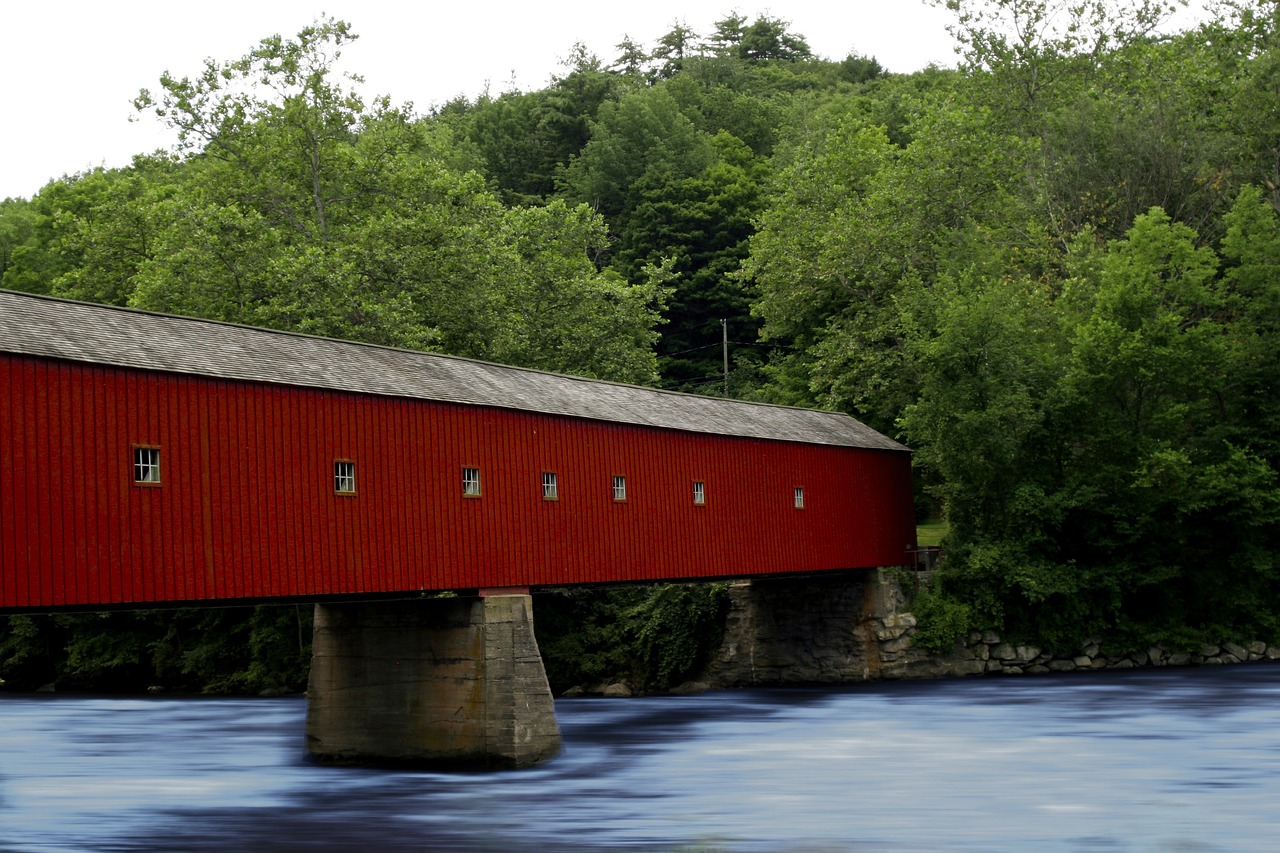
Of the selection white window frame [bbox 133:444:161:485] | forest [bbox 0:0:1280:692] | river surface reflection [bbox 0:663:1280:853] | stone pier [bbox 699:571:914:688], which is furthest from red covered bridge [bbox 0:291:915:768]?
forest [bbox 0:0:1280:692]

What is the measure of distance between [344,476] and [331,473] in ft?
0.89

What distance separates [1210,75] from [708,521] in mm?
22752

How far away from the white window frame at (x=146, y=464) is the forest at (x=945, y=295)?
54.9 ft

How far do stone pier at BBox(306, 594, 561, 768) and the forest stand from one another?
1219 cm

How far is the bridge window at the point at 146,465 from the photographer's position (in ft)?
54.0

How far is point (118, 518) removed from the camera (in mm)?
16094

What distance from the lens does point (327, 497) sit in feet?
62.1

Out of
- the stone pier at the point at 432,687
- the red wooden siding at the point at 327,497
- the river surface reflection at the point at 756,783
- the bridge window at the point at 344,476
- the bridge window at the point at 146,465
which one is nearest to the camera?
the river surface reflection at the point at 756,783

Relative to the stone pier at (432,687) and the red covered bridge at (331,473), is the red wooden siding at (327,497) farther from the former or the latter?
the stone pier at (432,687)

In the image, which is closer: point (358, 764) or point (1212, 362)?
point (358, 764)

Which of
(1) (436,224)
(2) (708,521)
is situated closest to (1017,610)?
(2) (708,521)

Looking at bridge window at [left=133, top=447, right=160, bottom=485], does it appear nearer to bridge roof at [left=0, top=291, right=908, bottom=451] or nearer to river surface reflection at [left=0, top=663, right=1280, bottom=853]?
bridge roof at [left=0, top=291, right=908, bottom=451]

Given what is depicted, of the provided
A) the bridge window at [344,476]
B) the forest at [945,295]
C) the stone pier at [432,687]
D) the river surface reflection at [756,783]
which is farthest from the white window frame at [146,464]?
the forest at [945,295]

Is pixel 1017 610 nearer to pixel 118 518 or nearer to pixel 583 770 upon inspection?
pixel 583 770
